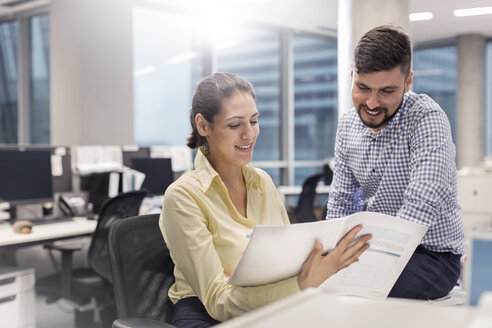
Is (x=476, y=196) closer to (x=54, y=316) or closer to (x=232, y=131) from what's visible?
(x=54, y=316)

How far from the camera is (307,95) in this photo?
27.4 ft

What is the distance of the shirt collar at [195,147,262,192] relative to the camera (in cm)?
148

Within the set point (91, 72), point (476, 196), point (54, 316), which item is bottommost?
point (54, 316)

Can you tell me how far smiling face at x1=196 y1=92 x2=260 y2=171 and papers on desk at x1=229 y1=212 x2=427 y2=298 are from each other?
1.57 ft

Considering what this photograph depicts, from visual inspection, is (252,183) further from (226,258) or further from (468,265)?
(468,265)

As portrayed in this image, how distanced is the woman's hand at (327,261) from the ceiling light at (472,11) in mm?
6419

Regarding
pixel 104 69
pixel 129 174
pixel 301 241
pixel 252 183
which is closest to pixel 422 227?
pixel 301 241

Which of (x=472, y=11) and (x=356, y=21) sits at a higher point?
(x=472, y=11)

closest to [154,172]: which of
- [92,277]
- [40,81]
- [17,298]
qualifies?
[92,277]

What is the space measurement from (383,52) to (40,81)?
5.97 metres

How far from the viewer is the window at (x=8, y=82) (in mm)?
6867

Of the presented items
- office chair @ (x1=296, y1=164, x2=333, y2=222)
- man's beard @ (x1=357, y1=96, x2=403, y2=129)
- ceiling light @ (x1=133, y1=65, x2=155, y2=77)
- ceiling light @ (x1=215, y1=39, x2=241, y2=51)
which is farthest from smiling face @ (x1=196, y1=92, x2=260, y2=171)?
ceiling light @ (x1=215, y1=39, x2=241, y2=51)

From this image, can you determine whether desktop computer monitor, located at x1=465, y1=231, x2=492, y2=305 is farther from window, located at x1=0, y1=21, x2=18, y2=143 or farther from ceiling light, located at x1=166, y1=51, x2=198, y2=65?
window, located at x1=0, y1=21, x2=18, y2=143

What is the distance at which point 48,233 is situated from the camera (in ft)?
10.2
